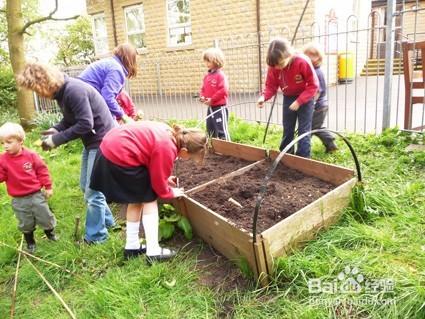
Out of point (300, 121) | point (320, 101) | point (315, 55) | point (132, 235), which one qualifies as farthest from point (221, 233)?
point (315, 55)

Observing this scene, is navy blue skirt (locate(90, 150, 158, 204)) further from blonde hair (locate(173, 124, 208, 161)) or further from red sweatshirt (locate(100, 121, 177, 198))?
blonde hair (locate(173, 124, 208, 161))

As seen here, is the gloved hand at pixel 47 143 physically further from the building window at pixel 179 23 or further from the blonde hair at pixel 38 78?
the building window at pixel 179 23

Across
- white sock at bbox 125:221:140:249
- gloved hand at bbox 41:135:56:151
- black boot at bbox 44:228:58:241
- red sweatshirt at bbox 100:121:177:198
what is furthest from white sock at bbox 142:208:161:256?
black boot at bbox 44:228:58:241

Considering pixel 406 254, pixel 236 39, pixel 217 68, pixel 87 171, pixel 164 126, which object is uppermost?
pixel 236 39

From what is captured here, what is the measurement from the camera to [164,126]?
2719 millimetres

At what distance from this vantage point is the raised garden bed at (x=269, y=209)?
2.38 m

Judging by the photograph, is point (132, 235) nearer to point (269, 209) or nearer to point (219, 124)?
point (269, 209)

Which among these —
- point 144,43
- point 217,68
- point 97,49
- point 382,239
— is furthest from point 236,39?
point 382,239

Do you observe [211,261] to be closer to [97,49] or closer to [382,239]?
[382,239]

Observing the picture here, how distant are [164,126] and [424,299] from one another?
193 centimetres

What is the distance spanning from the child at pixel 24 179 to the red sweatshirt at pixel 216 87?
8.90 feet

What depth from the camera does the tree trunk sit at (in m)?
8.42

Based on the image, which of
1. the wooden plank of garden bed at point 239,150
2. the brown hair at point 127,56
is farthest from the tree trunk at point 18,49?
→ the wooden plank of garden bed at point 239,150

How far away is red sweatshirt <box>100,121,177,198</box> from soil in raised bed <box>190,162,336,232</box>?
0.64 meters
